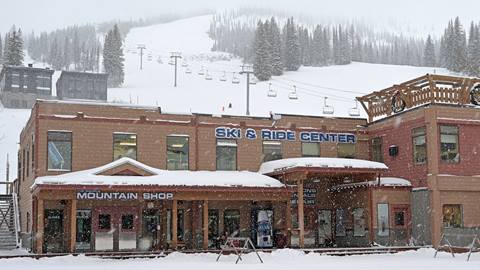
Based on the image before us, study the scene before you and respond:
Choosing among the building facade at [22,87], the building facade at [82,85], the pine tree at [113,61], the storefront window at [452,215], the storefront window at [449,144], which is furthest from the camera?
the pine tree at [113,61]

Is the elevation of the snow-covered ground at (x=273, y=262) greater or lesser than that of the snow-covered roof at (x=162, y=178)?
lesser

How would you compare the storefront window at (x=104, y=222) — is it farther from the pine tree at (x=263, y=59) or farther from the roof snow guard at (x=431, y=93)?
the pine tree at (x=263, y=59)

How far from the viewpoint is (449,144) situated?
28922 millimetres

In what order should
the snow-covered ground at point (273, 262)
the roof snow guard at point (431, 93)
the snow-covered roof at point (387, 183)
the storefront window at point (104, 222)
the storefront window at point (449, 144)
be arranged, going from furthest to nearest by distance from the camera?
the snow-covered roof at point (387, 183) < the roof snow guard at point (431, 93) < the storefront window at point (449, 144) < the storefront window at point (104, 222) < the snow-covered ground at point (273, 262)

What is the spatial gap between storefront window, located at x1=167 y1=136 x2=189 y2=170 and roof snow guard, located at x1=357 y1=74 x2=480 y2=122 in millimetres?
10240

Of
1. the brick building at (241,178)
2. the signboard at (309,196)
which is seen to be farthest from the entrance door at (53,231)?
the signboard at (309,196)

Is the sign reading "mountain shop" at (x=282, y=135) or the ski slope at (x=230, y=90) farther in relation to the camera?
the ski slope at (x=230, y=90)

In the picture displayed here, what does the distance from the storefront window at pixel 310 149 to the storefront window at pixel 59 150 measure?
37.6 feet

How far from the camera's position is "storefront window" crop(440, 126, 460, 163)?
1131 inches

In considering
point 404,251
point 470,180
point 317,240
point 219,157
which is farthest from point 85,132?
point 470,180

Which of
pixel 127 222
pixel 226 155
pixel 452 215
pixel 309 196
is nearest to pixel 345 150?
pixel 309 196

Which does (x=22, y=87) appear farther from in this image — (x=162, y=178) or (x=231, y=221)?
(x=162, y=178)

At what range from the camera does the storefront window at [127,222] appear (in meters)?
28.4

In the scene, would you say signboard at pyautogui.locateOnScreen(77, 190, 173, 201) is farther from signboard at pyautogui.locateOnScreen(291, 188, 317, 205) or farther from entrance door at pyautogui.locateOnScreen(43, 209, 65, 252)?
signboard at pyautogui.locateOnScreen(291, 188, 317, 205)
